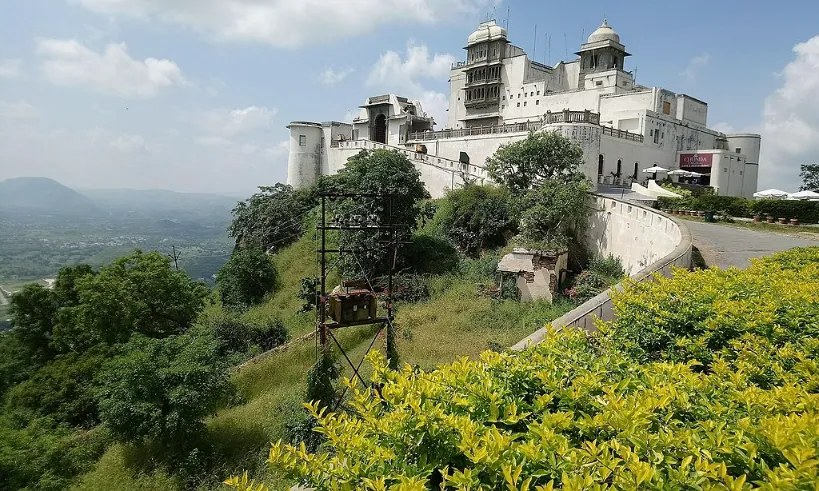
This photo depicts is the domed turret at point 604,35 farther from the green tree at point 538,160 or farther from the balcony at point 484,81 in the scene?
the green tree at point 538,160

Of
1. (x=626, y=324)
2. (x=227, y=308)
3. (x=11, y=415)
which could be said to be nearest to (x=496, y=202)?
(x=227, y=308)

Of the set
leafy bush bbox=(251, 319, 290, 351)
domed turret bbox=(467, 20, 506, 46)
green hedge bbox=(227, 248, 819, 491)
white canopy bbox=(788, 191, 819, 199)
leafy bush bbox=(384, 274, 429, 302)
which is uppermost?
domed turret bbox=(467, 20, 506, 46)

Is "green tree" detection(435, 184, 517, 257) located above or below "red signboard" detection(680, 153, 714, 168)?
below

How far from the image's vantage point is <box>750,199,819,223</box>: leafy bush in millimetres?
20359

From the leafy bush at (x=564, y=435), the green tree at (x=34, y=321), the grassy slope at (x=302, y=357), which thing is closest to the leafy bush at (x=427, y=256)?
the grassy slope at (x=302, y=357)

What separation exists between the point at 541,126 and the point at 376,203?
1199 centimetres

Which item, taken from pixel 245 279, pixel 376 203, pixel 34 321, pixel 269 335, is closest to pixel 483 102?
pixel 376 203

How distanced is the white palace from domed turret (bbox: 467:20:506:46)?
0.34 ft

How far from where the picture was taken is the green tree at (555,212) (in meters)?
17.7

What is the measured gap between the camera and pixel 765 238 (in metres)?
16.9

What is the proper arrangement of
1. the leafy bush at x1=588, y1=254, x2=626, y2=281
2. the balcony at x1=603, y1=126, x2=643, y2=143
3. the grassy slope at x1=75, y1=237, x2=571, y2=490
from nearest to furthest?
the grassy slope at x1=75, y1=237, x2=571, y2=490
the leafy bush at x1=588, y1=254, x2=626, y2=281
the balcony at x1=603, y1=126, x2=643, y2=143

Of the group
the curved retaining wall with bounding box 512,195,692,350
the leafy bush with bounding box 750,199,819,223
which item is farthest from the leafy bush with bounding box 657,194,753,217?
the curved retaining wall with bounding box 512,195,692,350

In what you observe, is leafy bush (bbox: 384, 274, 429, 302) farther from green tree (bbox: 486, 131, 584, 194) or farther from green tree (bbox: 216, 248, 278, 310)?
green tree (bbox: 216, 248, 278, 310)

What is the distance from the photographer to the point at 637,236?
15859 mm
